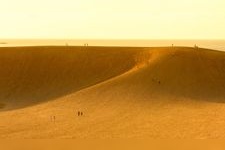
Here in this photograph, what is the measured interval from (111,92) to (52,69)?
297 inches

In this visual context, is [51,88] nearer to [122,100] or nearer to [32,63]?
[32,63]

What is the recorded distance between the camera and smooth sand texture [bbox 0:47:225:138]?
20.4 m

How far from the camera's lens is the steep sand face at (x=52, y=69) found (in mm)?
30734

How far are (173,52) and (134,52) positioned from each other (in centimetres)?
316

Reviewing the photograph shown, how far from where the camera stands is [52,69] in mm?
33844

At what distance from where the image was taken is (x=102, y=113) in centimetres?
2423

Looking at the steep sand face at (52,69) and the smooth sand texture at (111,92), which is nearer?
the smooth sand texture at (111,92)

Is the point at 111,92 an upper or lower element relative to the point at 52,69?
lower

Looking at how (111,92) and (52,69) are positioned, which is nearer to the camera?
(111,92)

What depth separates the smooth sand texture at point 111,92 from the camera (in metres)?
20.4

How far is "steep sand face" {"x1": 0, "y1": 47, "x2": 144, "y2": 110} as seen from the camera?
30.7 m

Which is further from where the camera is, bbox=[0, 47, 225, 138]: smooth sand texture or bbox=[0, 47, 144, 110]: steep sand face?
bbox=[0, 47, 144, 110]: steep sand face

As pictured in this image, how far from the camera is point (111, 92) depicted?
1100 inches

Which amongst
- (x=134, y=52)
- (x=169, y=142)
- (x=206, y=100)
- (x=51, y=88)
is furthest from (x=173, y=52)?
(x=169, y=142)
